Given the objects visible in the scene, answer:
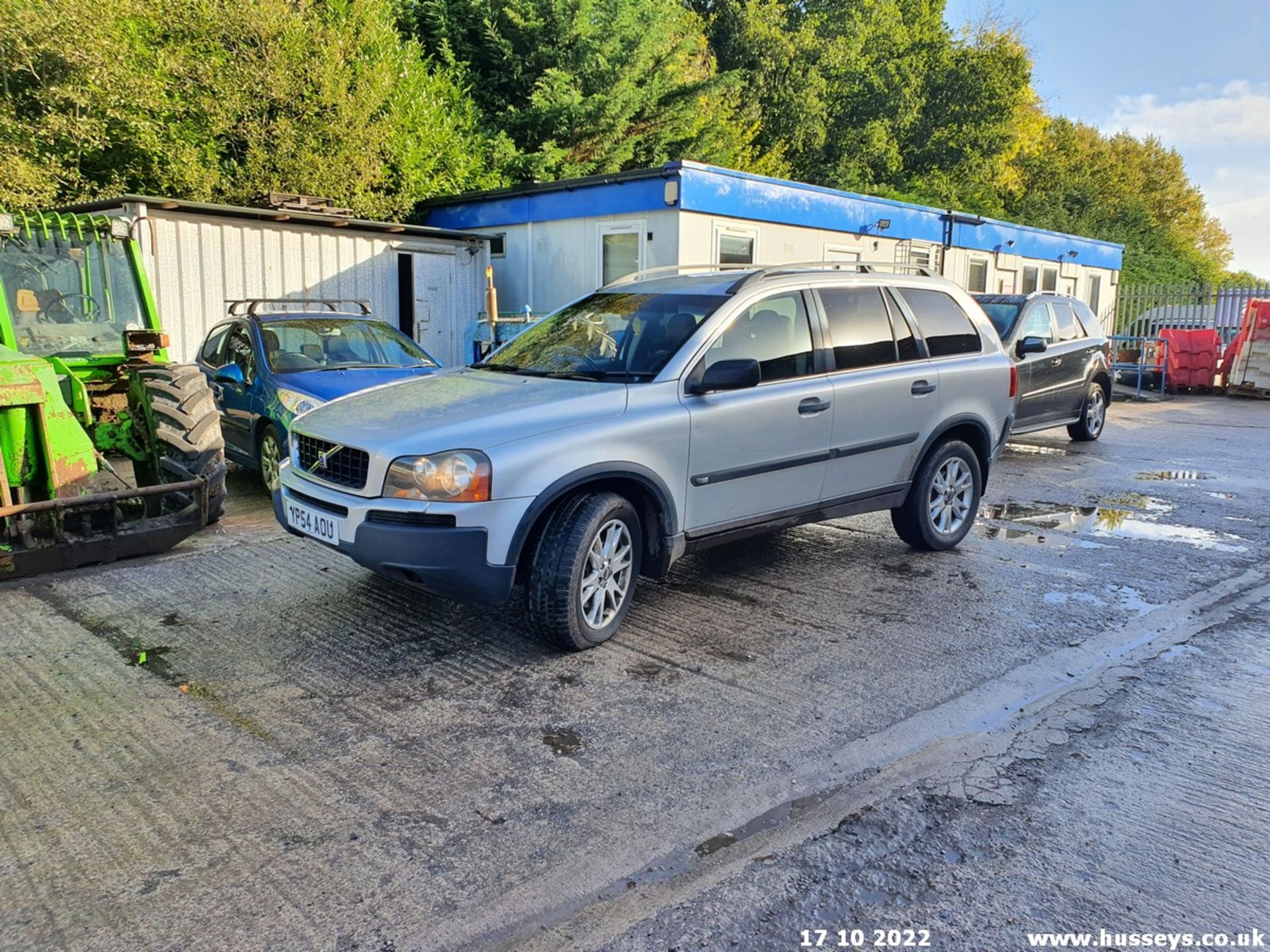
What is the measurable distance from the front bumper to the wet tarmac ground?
1.52 feet

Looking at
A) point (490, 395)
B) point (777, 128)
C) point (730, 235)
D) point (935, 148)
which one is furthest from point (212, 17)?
point (935, 148)

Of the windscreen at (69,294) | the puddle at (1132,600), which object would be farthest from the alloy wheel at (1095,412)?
the windscreen at (69,294)

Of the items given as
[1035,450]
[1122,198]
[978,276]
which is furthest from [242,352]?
[1122,198]

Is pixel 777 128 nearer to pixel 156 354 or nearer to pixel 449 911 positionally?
pixel 156 354

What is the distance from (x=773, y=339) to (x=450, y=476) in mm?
2143

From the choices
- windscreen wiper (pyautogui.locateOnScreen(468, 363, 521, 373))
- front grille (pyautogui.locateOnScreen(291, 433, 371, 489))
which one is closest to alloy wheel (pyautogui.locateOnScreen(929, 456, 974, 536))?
windscreen wiper (pyautogui.locateOnScreen(468, 363, 521, 373))

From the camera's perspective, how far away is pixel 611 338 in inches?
209

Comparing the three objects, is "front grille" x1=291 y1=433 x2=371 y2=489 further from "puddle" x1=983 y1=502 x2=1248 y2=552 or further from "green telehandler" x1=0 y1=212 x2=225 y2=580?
"puddle" x1=983 y1=502 x2=1248 y2=552

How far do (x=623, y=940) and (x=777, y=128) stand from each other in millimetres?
34388

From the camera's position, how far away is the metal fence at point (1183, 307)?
2366 centimetres

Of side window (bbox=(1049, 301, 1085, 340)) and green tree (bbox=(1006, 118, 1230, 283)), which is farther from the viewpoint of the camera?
green tree (bbox=(1006, 118, 1230, 283))

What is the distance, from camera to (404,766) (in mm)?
3500

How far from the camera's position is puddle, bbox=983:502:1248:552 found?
7.02m

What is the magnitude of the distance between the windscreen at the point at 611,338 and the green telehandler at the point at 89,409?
2291 millimetres
